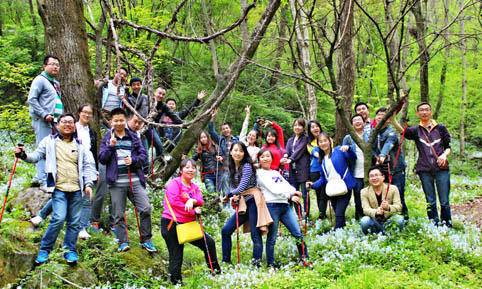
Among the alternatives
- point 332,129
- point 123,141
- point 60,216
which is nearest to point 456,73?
point 332,129

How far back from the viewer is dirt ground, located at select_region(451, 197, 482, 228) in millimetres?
10439

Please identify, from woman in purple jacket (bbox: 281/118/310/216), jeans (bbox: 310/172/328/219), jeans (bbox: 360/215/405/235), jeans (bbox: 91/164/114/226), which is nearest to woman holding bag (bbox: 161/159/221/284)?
jeans (bbox: 91/164/114/226)

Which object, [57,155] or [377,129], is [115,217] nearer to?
[57,155]

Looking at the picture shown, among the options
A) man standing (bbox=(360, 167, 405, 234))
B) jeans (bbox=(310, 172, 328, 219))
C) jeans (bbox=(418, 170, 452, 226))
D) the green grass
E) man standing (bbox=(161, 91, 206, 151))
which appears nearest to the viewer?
the green grass

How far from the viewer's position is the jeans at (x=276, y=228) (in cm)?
680

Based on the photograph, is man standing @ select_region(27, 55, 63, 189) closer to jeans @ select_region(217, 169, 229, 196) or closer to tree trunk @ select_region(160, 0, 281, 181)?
tree trunk @ select_region(160, 0, 281, 181)

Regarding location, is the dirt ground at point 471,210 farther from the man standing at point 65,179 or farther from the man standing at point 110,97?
the man standing at point 65,179

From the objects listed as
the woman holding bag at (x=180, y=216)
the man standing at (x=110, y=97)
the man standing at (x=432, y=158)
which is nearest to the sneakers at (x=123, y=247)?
the woman holding bag at (x=180, y=216)

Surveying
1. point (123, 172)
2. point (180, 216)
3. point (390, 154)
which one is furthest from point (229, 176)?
point (390, 154)

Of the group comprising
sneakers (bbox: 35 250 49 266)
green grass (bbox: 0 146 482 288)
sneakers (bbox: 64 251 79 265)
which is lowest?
green grass (bbox: 0 146 482 288)

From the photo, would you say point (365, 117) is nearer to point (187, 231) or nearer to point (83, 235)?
point (187, 231)

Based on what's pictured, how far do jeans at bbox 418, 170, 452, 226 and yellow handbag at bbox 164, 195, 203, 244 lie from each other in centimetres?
450

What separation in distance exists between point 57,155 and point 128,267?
6.25 feet

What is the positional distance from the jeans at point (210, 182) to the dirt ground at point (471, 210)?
252 inches
